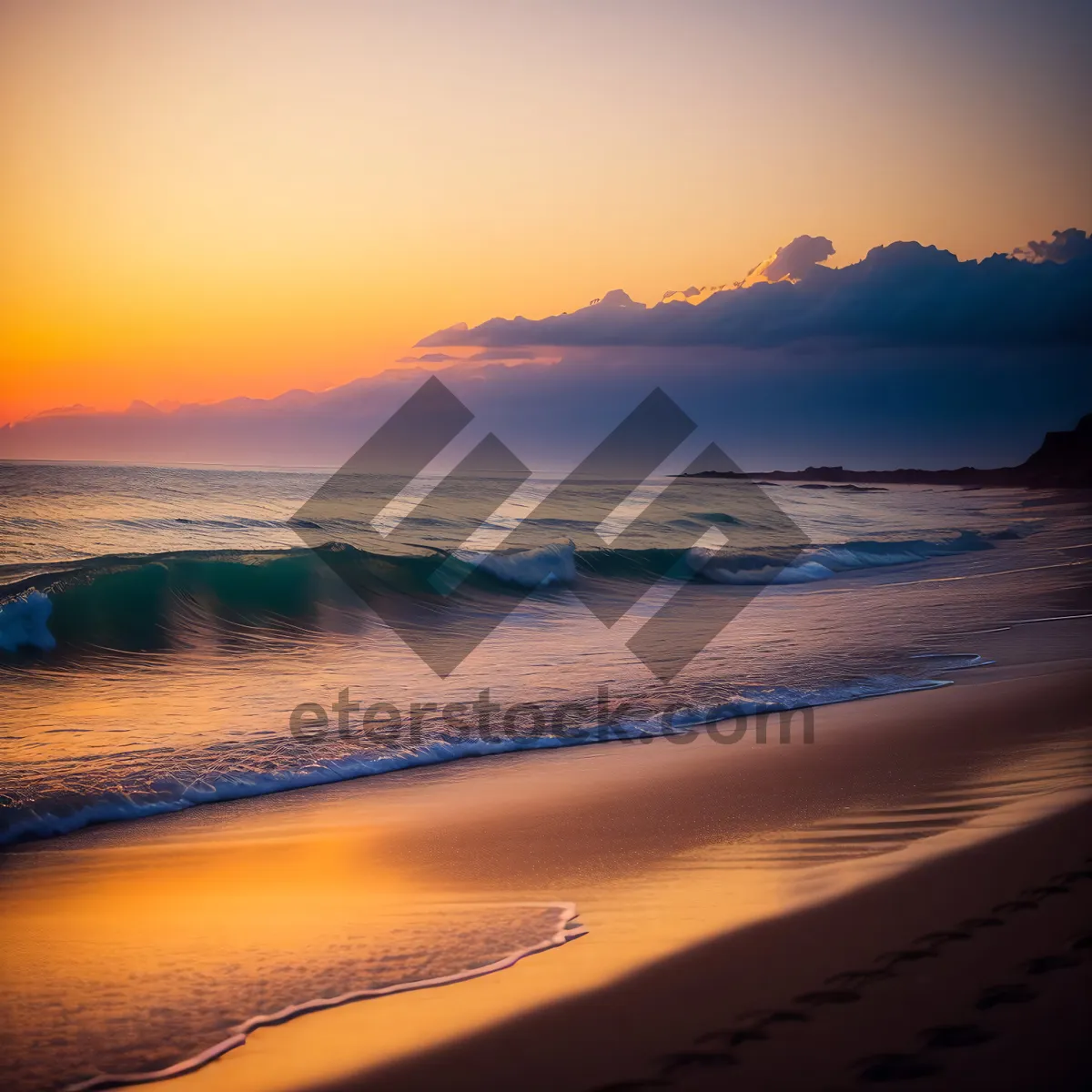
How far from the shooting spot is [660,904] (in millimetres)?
3961

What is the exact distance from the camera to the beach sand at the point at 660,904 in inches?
105

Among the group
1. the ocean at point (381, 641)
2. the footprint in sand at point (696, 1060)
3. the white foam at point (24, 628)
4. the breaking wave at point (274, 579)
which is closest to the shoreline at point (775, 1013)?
the footprint in sand at point (696, 1060)

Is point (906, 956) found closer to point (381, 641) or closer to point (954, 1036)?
point (954, 1036)

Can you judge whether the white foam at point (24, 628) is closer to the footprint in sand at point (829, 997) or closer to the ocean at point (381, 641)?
the ocean at point (381, 641)

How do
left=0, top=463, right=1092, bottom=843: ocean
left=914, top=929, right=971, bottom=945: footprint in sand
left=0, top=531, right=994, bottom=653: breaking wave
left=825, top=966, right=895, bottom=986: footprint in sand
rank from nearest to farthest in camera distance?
left=825, top=966, right=895, bottom=986: footprint in sand
left=914, top=929, right=971, bottom=945: footprint in sand
left=0, top=463, right=1092, bottom=843: ocean
left=0, top=531, right=994, bottom=653: breaking wave

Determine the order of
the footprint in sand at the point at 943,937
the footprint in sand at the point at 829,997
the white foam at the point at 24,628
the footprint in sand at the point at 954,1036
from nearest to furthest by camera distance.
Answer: the footprint in sand at the point at 954,1036 < the footprint in sand at the point at 829,997 < the footprint in sand at the point at 943,937 < the white foam at the point at 24,628

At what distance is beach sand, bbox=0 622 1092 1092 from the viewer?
2.67 meters

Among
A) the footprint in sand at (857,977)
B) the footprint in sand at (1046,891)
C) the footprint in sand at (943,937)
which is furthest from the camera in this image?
the footprint in sand at (1046,891)

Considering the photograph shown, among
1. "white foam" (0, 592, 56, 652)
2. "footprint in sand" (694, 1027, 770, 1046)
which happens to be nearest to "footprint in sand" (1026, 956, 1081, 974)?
"footprint in sand" (694, 1027, 770, 1046)

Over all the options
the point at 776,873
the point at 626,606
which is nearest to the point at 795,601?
the point at 626,606

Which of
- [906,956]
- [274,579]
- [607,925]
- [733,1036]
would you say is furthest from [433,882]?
[274,579]

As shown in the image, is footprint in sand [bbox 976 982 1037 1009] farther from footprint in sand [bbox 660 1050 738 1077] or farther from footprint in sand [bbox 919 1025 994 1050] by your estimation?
footprint in sand [bbox 660 1050 738 1077]

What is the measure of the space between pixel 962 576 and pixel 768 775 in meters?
15.2

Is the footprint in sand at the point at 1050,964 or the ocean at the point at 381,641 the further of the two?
the ocean at the point at 381,641
